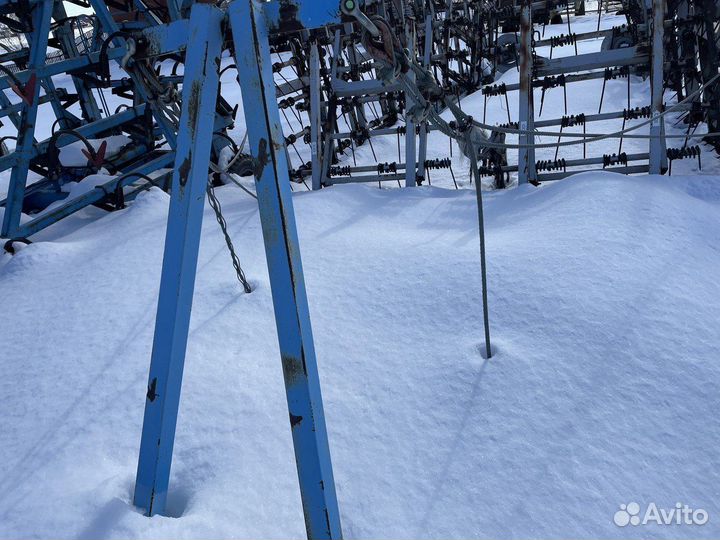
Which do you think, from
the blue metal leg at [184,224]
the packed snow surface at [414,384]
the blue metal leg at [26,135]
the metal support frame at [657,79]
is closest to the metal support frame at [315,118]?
the packed snow surface at [414,384]

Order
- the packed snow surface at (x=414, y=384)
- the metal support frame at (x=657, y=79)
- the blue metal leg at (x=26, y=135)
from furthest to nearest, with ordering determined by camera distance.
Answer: the blue metal leg at (x=26, y=135)
the metal support frame at (x=657, y=79)
the packed snow surface at (x=414, y=384)

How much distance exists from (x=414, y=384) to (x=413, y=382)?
1 cm

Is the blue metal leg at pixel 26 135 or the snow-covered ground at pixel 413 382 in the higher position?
the blue metal leg at pixel 26 135

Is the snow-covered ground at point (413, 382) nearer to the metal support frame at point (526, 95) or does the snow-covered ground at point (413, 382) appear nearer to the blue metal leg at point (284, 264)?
the blue metal leg at point (284, 264)

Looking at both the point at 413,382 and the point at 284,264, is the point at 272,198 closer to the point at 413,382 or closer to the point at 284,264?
the point at 284,264

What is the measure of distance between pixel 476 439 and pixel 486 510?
26cm

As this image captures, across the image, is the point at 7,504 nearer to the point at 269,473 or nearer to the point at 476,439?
the point at 269,473

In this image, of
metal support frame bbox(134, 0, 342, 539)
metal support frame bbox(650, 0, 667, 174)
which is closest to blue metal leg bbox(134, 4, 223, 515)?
metal support frame bbox(134, 0, 342, 539)

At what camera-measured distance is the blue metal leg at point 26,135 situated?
4078 millimetres

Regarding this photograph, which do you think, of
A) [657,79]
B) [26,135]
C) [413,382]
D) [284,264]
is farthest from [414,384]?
[26,135]

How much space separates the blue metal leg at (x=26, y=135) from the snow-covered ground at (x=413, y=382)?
3.22ft

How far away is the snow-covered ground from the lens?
156cm

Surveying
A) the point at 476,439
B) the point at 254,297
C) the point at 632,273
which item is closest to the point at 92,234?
the point at 254,297

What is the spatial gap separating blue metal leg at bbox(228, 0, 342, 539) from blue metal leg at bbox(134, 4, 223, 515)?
114 mm
